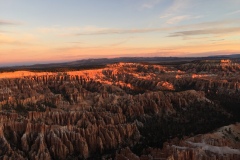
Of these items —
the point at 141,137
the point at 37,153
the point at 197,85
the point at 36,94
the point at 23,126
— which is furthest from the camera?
the point at 197,85

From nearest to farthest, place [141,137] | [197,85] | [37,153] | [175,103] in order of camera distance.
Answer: [37,153], [141,137], [175,103], [197,85]

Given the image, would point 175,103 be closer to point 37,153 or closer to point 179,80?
point 179,80

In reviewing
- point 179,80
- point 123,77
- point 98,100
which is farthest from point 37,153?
point 179,80

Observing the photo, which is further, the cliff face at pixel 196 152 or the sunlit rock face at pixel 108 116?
the sunlit rock face at pixel 108 116

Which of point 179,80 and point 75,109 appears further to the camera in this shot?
point 179,80

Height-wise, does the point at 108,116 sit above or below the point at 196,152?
below

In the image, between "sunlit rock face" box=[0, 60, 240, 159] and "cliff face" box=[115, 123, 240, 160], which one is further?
"sunlit rock face" box=[0, 60, 240, 159]

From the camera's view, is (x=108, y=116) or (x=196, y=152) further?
(x=108, y=116)

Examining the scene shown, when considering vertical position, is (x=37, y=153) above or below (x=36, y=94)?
below
